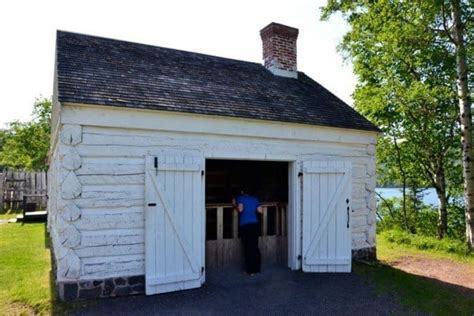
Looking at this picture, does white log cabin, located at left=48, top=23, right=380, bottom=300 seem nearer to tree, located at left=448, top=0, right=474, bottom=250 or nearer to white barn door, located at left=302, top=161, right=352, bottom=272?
white barn door, located at left=302, top=161, right=352, bottom=272

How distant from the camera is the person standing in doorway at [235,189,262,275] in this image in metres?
7.08

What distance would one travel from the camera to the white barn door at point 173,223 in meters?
5.89

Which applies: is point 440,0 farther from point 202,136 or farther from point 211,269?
point 211,269

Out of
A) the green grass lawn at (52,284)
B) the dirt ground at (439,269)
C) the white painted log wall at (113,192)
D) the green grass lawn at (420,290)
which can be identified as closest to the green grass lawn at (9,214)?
the green grass lawn at (52,284)

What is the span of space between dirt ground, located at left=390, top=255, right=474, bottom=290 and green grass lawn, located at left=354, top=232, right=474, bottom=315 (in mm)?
245

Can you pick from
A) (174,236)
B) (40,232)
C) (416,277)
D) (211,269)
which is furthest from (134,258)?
(40,232)

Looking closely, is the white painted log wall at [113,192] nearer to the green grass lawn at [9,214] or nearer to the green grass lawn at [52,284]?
the green grass lawn at [52,284]

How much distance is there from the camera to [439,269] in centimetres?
788

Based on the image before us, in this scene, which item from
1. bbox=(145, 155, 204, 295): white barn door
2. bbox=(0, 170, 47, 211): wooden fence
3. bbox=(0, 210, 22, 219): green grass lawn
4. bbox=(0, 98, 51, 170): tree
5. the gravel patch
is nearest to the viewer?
the gravel patch

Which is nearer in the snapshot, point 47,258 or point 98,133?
point 98,133

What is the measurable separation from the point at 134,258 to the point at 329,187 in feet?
13.4

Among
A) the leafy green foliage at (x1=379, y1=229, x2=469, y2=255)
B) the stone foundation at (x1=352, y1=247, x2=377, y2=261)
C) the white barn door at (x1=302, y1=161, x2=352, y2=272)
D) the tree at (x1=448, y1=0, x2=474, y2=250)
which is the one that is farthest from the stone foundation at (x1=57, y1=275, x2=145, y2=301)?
the tree at (x1=448, y1=0, x2=474, y2=250)

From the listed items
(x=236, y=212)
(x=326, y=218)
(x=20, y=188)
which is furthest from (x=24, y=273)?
(x=20, y=188)

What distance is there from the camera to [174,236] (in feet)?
19.9
